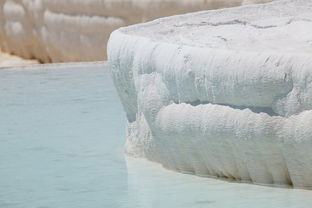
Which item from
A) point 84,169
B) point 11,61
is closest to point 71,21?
point 11,61

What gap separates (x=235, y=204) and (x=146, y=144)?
1.01 meters

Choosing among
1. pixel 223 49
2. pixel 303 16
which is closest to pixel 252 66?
pixel 223 49

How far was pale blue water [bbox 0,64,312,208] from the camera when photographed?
375cm

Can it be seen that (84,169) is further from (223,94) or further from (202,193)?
(223,94)

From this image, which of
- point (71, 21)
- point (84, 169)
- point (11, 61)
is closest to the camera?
point (84, 169)

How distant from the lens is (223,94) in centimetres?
382

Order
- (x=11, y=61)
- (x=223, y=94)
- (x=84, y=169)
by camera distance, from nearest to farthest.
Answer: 1. (x=223, y=94)
2. (x=84, y=169)
3. (x=11, y=61)

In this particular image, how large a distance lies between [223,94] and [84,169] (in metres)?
0.98

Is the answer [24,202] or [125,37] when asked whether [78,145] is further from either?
[24,202]

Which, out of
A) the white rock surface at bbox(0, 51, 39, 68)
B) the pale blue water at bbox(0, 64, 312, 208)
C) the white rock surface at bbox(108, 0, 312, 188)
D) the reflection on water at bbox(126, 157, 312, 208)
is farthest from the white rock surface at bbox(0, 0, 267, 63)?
the reflection on water at bbox(126, 157, 312, 208)

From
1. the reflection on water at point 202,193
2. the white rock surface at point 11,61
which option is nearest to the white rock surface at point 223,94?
the reflection on water at point 202,193

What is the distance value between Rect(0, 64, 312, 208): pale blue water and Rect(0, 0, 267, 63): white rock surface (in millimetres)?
2189

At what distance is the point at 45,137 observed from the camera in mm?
5453

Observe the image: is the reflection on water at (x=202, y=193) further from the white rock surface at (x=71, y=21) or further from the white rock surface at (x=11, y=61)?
the white rock surface at (x=11, y=61)
